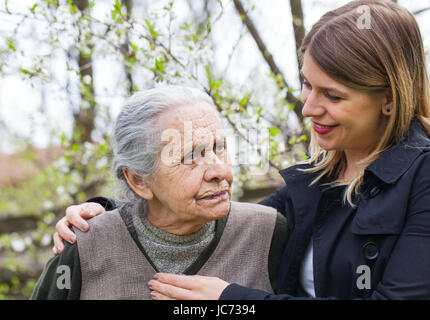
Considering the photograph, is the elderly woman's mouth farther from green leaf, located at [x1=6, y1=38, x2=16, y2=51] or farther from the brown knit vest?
green leaf, located at [x1=6, y1=38, x2=16, y2=51]

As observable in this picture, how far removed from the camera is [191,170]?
197cm

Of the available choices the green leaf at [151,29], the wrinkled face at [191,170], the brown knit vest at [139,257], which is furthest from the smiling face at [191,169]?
the green leaf at [151,29]

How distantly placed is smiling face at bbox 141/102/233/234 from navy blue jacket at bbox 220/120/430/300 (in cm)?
37

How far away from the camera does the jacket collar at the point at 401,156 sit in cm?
172

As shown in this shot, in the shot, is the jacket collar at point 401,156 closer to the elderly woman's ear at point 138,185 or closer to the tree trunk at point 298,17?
the elderly woman's ear at point 138,185

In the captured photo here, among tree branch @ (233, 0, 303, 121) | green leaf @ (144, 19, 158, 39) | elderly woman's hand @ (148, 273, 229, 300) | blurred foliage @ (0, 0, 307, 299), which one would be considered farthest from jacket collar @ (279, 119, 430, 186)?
green leaf @ (144, 19, 158, 39)

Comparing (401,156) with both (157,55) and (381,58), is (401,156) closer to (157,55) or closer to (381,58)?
(381,58)

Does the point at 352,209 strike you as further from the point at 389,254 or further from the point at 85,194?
the point at 85,194

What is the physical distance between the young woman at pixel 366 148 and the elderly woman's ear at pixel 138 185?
39 cm

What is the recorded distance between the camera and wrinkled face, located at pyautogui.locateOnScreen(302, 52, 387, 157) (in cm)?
181

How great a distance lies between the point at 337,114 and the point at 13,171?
7.08 metres

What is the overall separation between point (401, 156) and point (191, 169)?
0.87m

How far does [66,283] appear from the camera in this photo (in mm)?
2018

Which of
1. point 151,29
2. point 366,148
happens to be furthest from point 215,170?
point 151,29
